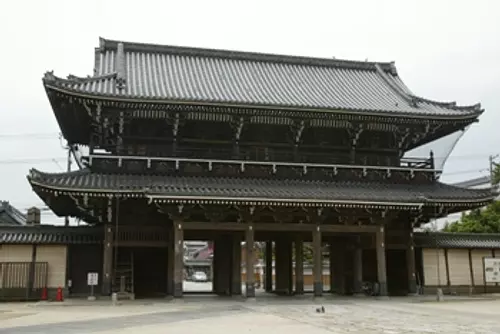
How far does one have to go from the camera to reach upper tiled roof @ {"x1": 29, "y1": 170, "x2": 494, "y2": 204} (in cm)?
2047

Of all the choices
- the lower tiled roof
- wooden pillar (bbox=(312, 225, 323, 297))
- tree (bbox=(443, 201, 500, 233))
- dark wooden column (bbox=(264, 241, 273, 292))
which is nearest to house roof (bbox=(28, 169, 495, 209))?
wooden pillar (bbox=(312, 225, 323, 297))

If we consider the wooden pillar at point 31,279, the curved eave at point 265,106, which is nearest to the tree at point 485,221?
the curved eave at point 265,106

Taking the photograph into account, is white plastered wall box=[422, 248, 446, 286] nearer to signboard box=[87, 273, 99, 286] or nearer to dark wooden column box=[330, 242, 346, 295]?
dark wooden column box=[330, 242, 346, 295]

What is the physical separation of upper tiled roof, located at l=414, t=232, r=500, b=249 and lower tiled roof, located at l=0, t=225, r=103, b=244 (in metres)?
15.2

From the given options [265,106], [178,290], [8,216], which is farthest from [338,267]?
[8,216]

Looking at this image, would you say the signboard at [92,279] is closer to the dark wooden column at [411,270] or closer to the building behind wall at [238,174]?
the building behind wall at [238,174]

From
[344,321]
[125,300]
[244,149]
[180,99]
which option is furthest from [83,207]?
[344,321]

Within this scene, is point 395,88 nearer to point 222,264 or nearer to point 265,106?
point 265,106

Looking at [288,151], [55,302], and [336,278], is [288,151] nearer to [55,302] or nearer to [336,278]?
[336,278]

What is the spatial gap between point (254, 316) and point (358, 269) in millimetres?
9989

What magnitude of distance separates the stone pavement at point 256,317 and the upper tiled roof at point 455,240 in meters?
3.80

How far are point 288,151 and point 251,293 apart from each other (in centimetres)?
706

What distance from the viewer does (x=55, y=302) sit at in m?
20.8

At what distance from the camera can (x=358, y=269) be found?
25.2 m
